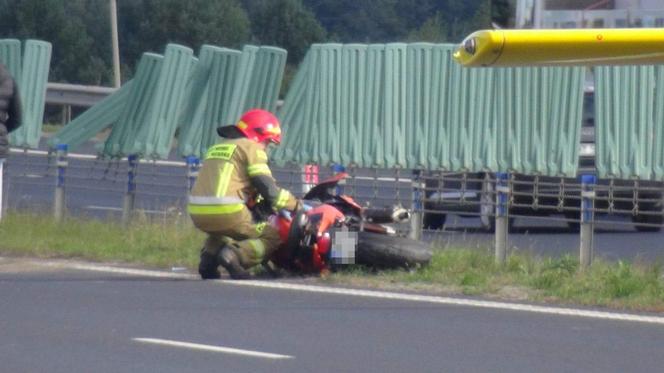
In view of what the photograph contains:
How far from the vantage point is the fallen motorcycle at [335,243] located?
40.2 ft

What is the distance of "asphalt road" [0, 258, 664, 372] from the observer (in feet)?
28.7

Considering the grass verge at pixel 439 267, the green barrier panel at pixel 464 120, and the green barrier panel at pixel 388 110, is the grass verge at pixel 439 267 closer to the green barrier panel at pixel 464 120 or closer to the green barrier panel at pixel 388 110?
the green barrier panel at pixel 464 120

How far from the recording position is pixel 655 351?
365 inches

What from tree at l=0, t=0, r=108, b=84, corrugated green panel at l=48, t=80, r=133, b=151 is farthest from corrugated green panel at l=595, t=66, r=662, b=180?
tree at l=0, t=0, r=108, b=84

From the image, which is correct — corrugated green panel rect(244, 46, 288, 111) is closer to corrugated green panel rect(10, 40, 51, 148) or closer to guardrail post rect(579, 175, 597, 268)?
corrugated green panel rect(10, 40, 51, 148)

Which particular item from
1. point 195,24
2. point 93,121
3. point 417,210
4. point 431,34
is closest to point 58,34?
point 195,24

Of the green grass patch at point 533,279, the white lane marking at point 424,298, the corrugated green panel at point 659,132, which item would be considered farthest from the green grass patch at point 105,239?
the corrugated green panel at point 659,132

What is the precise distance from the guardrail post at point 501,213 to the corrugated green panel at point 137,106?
4174 mm

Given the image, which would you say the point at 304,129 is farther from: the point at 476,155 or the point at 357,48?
the point at 476,155

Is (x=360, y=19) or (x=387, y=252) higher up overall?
(x=360, y=19)

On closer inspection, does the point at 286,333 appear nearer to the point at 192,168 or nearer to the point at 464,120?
the point at 464,120

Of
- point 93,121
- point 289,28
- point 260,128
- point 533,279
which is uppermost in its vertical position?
point 289,28

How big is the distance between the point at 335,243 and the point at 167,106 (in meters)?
4.22

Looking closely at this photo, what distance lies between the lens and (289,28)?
45.4 m
